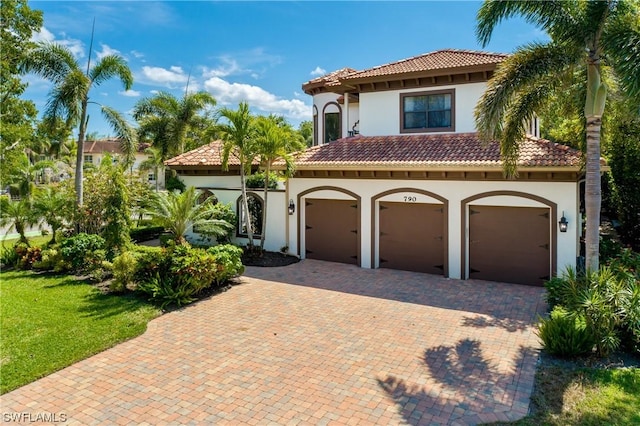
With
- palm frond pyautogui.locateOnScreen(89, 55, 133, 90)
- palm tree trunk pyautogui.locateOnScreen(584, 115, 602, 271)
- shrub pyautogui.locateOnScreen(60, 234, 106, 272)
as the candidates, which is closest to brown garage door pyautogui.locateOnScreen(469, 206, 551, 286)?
palm tree trunk pyautogui.locateOnScreen(584, 115, 602, 271)

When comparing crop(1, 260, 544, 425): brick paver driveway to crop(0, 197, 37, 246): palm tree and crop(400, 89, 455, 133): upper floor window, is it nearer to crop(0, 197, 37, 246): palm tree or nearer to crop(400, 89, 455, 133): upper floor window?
crop(400, 89, 455, 133): upper floor window

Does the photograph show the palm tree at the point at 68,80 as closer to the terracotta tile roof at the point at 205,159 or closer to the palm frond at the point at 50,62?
the palm frond at the point at 50,62

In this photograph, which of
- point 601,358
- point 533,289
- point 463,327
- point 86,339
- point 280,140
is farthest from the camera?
point 280,140

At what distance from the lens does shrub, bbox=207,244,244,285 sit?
12.0m

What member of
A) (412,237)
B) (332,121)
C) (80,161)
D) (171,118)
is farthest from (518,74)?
(171,118)

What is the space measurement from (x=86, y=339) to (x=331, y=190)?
947cm

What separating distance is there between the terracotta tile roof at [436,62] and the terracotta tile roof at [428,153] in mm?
2372

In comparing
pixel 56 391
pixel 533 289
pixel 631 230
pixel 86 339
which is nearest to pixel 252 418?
pixel 56 391

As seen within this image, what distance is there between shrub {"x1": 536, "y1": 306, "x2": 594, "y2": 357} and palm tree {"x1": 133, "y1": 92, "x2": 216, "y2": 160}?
86.7ft

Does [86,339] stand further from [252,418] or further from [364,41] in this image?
[364,41]

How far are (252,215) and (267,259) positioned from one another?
2.95 metres

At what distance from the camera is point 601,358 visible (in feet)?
24.6
